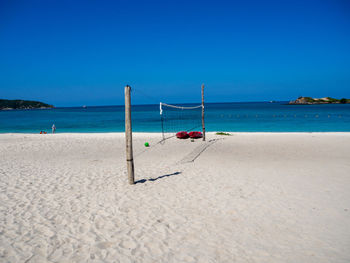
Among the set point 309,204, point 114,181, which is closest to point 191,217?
point 309,204

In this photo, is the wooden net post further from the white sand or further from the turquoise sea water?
the turquoise sea water

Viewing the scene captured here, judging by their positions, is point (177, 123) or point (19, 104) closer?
point (177, 123)

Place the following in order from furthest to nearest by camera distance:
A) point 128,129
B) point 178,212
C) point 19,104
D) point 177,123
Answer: point 19,104 → point 177,123 → point 128,129 → point 178,212

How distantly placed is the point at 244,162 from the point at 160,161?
334cm

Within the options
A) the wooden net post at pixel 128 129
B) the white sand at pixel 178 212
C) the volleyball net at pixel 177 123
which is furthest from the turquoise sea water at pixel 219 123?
the wooden net post at pixel 128 129

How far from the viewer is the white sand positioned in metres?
3.68

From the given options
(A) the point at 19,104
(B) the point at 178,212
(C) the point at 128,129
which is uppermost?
(A) the point at 19,104

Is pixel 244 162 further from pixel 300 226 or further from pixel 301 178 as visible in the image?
pixel 300 226

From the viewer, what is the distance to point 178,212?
16.4 feet

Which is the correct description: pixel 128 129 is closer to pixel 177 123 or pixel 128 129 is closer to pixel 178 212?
pixel 178 212

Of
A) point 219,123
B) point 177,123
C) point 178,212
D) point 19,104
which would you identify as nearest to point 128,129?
point 178,212

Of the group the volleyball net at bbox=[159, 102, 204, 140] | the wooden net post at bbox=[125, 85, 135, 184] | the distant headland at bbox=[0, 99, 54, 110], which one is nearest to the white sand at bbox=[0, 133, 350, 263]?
the wooden net post at bbox=[125, 85, 135, 184]

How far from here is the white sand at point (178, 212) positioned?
145 inches

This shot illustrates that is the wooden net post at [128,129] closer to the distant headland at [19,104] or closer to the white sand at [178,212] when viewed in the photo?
the white sand at [178,212]
